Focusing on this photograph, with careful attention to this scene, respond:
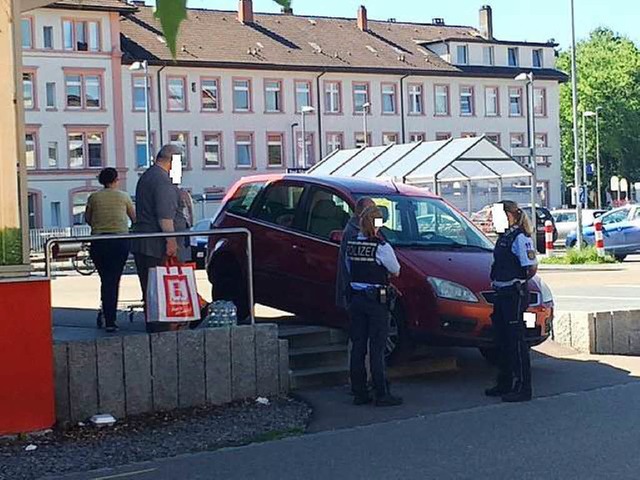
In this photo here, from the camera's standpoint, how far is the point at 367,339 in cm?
971

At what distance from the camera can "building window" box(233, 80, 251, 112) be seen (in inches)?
2482

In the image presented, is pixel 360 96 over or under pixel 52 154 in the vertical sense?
over

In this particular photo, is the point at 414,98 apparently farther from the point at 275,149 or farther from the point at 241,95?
the point at 241,95

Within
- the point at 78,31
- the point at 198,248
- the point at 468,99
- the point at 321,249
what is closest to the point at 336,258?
the point at 321,249

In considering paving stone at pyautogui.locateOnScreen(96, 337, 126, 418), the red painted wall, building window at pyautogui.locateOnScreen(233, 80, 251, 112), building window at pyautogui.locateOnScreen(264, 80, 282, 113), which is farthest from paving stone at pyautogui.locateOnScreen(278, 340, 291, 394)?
building window at pyautogui.locateOnScreen(264, 80, 282, 113)

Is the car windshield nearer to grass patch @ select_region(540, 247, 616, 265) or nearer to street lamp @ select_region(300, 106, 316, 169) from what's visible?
grass patch @ select_region(540, 247, 616, 265)

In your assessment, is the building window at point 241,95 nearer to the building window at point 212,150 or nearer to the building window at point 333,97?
the building window at point 212,150

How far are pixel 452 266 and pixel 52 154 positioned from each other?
49.0 meters

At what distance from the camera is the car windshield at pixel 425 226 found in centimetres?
1148

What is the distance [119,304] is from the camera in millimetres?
10602

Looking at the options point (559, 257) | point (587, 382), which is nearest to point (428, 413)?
point (587, 382)

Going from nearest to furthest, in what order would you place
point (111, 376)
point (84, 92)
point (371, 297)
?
point (111, 376) → point (371, 297) → point (84, 92)

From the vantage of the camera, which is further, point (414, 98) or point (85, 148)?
point (414, 98)

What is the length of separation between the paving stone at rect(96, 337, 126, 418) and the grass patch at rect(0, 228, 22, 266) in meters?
1.01
